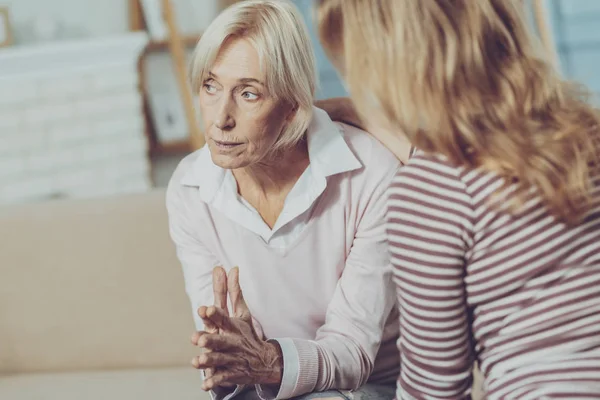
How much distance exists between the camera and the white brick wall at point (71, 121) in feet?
11.3

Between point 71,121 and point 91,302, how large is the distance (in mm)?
1782

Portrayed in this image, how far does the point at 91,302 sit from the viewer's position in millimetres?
1892

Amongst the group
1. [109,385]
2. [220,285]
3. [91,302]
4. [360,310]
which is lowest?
[109,385]

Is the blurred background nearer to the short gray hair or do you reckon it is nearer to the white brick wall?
the white brick wall

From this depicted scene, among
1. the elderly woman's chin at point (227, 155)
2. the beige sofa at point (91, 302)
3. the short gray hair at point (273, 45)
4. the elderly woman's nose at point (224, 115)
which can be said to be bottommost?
the beige sofa at point (91, 302)

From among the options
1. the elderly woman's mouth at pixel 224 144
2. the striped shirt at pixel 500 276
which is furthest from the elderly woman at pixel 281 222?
the striped shirt at pixel 500 276

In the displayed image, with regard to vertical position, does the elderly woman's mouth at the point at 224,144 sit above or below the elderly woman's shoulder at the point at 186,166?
above

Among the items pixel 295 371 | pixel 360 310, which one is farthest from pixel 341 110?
pixel 295 371

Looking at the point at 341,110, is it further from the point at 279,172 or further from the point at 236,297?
the point at 236,297

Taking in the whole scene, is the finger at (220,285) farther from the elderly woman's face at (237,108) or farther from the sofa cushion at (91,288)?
the sofa cushion at (91,288)

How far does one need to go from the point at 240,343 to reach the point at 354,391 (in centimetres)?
25

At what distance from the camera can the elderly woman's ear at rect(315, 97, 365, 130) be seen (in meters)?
1.45

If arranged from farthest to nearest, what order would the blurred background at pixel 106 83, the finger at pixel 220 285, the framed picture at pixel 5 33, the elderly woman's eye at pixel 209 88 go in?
1. the framed picture at pixel 5 33
2. the blurred background at pixel 106 83
3. the elderly woman's eye at pixel 209 88
4. the finger at pixel 220 285

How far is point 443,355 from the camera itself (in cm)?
101
